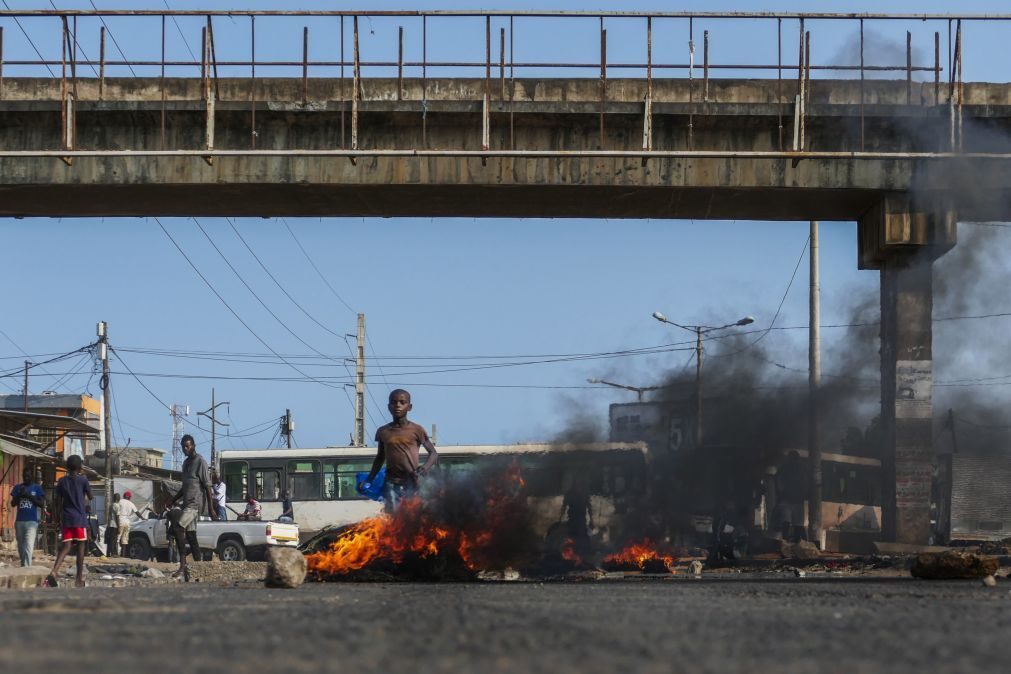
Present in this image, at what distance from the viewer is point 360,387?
53.8 metres

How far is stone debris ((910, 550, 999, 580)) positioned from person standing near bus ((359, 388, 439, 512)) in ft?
16.7

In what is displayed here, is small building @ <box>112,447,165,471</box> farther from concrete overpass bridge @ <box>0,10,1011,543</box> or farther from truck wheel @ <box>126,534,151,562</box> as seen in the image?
concrete overpass bridge @ <box>0,10,1011,543</box>

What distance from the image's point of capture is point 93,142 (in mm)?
20516

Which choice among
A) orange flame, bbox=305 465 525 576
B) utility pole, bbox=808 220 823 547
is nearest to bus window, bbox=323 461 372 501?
utility pole, bbox=808 220 823 547

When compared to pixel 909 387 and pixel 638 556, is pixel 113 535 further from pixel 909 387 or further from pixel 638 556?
pixel 909 387

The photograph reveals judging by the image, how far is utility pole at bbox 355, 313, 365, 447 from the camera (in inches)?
2064

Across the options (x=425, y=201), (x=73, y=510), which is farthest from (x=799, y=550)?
(x=73, y=510)

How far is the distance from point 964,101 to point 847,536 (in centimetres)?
1356

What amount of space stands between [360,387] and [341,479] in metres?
17.2

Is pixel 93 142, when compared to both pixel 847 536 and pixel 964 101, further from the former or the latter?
pixel 847 536

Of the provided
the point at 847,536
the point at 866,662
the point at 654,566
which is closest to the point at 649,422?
the point at 847,536

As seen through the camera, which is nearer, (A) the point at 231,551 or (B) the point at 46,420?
(B) the point at 46,420

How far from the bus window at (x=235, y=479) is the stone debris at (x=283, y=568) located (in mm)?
25588

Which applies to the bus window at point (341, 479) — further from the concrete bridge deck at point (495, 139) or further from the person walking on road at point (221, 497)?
the concrete bridge deck at point (495, 139)
